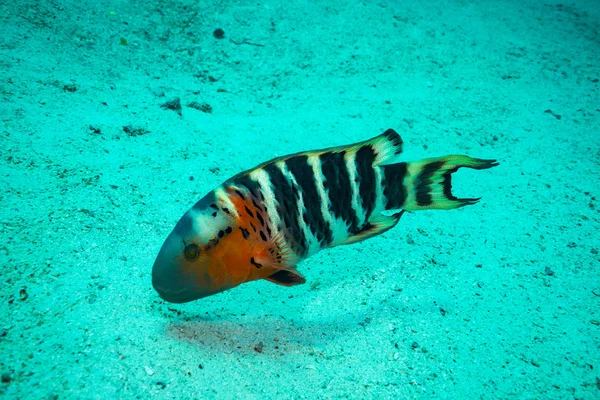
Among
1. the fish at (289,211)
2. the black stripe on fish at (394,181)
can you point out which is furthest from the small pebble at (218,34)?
the black stripe on fish at (394,181)

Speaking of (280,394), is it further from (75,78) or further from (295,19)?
(295,19)

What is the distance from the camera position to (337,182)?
2.62 meters

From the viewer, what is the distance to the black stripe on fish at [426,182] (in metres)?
2.73

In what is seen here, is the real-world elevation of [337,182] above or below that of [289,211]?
above

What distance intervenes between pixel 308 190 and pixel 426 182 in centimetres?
86

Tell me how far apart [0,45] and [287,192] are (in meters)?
4.36

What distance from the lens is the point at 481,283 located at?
3.27 metres

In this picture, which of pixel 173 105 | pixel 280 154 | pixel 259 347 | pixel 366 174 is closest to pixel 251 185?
pixel 366 174

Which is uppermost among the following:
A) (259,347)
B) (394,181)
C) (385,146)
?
(385,146)

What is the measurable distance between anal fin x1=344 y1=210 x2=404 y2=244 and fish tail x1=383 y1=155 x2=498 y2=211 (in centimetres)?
17

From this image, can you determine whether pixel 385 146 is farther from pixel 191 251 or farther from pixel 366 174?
pixel 191 251

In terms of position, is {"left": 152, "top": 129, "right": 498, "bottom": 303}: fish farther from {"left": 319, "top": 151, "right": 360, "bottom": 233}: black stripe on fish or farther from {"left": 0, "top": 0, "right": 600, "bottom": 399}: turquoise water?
{"left": 0, "top": 0, "right": 600, "bottom": 399}: turquoise water

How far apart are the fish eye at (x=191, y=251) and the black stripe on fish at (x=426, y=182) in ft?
5.11

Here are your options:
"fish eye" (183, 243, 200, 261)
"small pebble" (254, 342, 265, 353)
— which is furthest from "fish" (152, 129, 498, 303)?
"small pebble" (254, 342, 265, 353)
